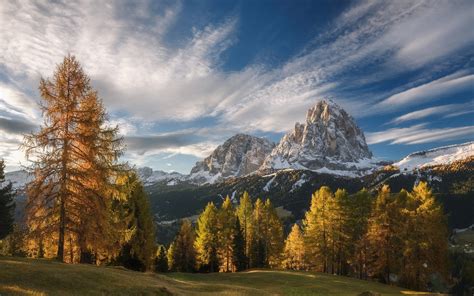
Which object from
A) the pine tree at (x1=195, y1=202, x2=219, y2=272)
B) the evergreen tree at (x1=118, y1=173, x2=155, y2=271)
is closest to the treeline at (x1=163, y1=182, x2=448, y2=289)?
the pine tree at (x1=195, y1=202, x2=219, y2=272)

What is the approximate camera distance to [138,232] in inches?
1644

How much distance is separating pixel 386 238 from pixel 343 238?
8.06m

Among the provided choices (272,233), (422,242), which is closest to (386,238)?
(422,242)

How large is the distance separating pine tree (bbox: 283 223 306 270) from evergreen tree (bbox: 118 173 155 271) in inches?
1195

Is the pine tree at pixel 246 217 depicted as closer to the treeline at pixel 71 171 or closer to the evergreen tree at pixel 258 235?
the evergreen tree at pixel 258 235

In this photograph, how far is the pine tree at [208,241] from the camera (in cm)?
6038

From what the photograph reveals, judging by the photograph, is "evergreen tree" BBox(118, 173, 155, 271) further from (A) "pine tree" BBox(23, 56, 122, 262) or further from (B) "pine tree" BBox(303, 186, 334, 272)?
(B) "pine tree" BBox(303, 186, 334, 272)

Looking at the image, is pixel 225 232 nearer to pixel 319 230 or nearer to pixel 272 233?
pixel 272 233

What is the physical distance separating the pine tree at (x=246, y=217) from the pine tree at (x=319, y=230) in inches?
521

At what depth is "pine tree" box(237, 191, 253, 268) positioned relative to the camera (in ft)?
217

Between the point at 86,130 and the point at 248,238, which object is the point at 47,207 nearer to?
the point at 86,130

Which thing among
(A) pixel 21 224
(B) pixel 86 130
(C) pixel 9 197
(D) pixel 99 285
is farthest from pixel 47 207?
(C) pixel 9 197

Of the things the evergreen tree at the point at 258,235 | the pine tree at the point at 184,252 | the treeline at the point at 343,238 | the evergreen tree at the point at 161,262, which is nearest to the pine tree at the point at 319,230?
the treeline at the point at 343,238

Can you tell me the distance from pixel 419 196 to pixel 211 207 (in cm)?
3347
